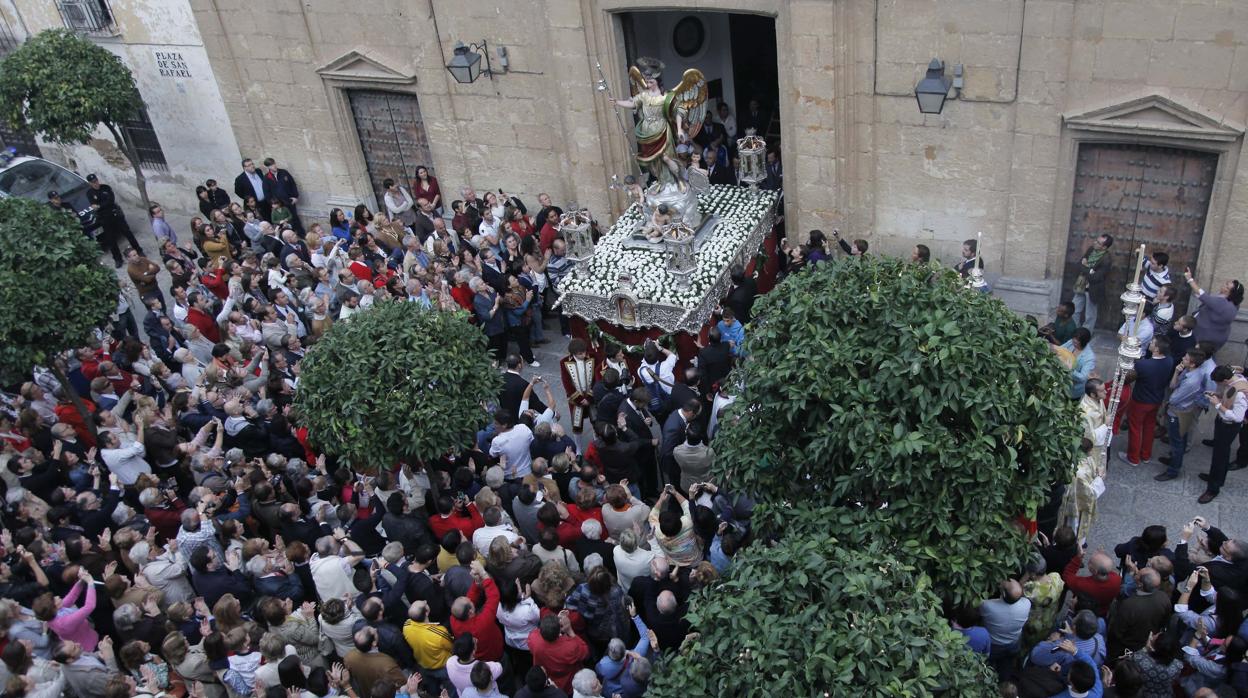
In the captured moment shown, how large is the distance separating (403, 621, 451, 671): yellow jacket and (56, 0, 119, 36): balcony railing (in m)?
13.4

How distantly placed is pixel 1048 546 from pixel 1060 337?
10.1 feet

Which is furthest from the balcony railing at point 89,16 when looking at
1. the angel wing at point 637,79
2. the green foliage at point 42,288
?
the angel wing at point 637,79

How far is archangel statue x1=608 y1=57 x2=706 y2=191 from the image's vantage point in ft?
38.9

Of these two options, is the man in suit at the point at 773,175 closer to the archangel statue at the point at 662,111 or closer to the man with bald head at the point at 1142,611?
the archangel statue at the point at 662,111

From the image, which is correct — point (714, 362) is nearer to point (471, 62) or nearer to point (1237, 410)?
point (1237, 410)

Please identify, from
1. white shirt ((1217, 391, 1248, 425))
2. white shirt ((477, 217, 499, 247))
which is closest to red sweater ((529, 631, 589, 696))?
white shirt ((1217, 391, 1248, 425))

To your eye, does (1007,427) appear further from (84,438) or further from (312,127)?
(312,127)

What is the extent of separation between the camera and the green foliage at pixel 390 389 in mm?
8391

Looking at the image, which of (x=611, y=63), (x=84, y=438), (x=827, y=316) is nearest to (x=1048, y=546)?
(x=827, y=316)

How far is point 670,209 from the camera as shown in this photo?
40.7 feet

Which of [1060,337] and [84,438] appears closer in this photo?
[1060,337]

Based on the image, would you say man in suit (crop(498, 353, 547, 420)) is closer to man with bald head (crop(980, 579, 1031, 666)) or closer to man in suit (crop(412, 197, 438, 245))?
man in suit (crop(412, 197, 438, 245))

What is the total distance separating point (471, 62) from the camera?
13633 millimetres

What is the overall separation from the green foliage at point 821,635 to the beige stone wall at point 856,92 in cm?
682
